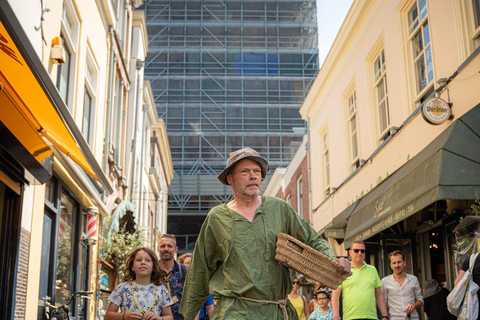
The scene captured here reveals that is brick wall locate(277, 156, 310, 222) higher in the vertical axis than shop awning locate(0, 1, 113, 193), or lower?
higher

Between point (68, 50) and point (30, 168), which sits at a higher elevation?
point (68, 50)

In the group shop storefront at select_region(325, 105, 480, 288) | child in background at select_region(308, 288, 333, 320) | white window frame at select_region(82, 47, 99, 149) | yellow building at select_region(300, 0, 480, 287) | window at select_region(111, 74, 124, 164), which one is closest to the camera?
shop storefront at select_region(325, 105, 480, 288)

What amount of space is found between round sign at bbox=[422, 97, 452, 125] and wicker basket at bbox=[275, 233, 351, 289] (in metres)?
5.93

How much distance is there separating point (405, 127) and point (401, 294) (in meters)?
4.26

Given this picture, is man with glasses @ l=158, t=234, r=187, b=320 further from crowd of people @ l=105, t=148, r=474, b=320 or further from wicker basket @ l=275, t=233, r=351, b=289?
wicker basket @ l=275, t=233, r=351, b=289

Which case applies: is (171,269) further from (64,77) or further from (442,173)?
(64,77)

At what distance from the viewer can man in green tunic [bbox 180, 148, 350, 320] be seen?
3.72 metres

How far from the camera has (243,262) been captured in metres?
3.76

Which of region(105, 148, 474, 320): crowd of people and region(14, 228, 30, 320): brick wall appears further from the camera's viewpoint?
region(14, 228, 30, 320): brick wall

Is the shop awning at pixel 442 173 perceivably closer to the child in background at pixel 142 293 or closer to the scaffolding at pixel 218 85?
the child in background at pixel 142 293

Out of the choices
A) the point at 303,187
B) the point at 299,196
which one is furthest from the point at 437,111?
the point at 299,196

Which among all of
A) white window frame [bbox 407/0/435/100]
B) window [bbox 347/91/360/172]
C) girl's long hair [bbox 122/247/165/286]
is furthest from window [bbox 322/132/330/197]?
girl's long hair [bbox 122/247/165/286]

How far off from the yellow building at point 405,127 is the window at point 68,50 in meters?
5.85

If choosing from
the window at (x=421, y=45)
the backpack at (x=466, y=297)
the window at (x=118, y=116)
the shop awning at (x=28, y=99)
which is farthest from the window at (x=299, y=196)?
the backpack at (x=466, y=297)
